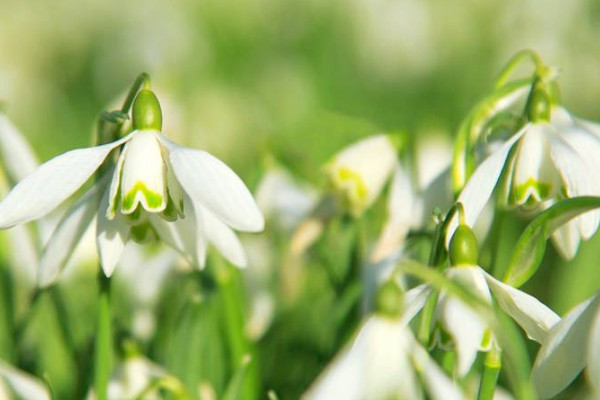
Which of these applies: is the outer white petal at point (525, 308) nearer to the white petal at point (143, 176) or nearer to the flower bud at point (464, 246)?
the flower bud at point (464, 246)

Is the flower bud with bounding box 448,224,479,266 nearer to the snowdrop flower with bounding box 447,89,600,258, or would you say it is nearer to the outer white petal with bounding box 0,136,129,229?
the snowdrop flower with bounding box 447,89,600,258

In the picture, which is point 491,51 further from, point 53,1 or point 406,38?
point 53,1

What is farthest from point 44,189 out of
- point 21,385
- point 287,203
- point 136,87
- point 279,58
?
point 279,58

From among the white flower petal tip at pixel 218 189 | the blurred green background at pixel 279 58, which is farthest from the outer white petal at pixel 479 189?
the blurred green background at pixel 279 58

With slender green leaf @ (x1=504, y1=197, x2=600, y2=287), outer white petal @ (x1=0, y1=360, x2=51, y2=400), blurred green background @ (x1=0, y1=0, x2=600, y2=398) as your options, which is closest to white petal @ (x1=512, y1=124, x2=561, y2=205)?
slender green leaf @ (x1=504, y1=197, x2=600, y2=287)

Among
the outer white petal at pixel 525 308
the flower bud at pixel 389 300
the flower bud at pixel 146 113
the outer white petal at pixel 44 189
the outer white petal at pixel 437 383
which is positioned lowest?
the outer white petal at pixel 525 308

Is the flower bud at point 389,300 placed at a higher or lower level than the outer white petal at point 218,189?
lower

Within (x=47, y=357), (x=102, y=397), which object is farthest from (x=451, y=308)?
(x=47, y=357)
